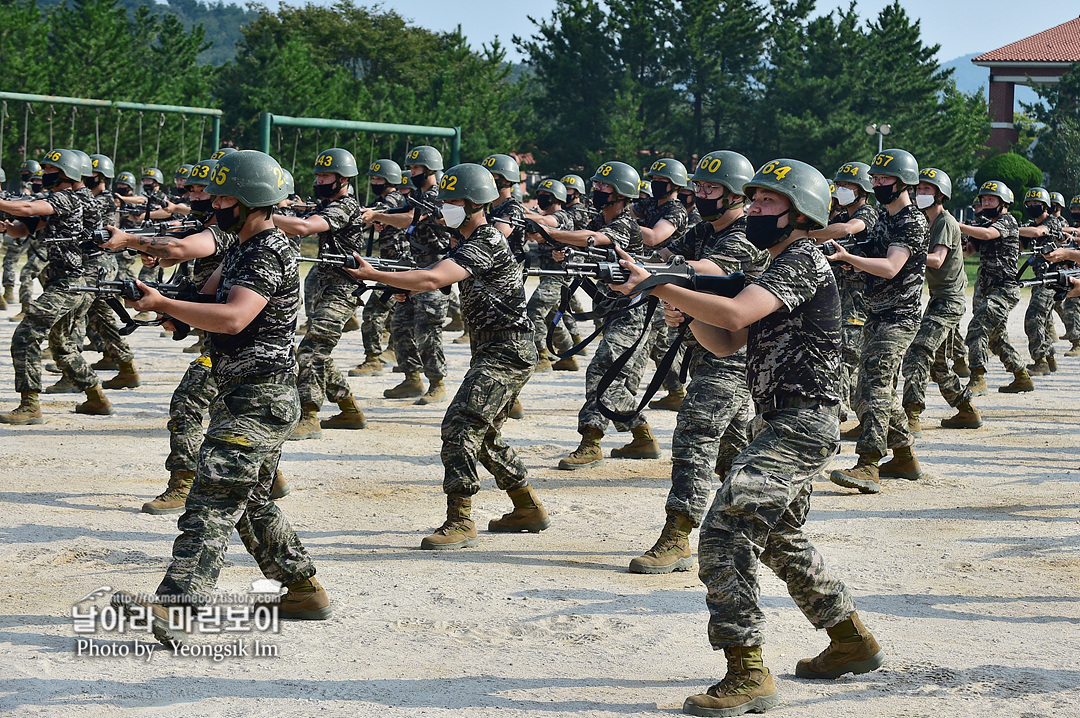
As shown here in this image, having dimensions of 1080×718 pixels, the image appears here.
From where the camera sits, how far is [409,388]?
12422 mm

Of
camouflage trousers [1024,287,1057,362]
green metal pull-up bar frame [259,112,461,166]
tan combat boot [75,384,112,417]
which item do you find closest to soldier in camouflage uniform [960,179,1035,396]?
camouflage trousers [1024,287,1057,362]

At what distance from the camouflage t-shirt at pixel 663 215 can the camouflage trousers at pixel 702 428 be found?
8.07ft

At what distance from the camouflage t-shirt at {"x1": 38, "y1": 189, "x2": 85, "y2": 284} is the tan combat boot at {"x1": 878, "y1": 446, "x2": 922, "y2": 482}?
681cm

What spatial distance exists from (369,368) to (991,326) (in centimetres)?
682

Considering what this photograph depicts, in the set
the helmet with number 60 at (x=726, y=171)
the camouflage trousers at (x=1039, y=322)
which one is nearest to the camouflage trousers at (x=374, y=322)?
the helmet with number 60 at (x=726, y=171)

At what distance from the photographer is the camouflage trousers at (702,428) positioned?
693cm

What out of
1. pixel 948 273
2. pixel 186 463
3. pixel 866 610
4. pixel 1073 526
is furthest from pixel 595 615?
pixel 948 273

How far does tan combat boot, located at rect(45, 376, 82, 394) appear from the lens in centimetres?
1206

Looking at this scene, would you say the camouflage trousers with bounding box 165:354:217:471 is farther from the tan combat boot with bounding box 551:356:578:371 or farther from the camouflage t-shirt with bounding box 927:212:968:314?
the tan combat boot with bounding box 551:356:578:371

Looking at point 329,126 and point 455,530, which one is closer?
point 455,530

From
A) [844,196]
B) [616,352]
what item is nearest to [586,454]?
[616,352]

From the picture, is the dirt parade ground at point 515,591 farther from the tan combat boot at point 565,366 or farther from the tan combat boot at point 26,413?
the tan combat boot at point 565,366

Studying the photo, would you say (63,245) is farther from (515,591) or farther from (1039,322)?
(1039,322)

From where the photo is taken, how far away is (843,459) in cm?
1011
